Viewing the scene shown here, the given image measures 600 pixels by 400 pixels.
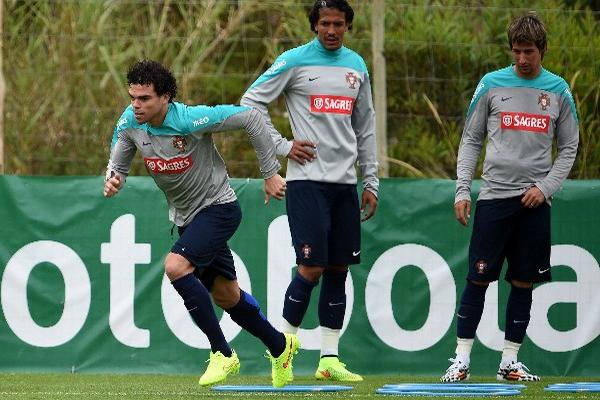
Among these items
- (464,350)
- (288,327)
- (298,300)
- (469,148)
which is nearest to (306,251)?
(298,300)

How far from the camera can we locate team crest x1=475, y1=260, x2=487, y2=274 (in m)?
9.04

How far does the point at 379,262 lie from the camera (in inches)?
402

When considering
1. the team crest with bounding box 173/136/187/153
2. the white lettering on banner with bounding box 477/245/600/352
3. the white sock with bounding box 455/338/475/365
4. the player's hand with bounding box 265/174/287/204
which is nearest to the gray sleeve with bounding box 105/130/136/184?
the team crest with bounding box 173/136/187/153

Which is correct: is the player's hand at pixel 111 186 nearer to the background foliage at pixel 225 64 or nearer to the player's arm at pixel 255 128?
the player's arm at pixel 255 128

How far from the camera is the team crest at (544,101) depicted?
910cm

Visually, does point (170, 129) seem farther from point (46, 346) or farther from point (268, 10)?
point (268, 10)

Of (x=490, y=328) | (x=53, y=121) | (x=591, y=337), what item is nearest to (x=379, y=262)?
(x=490, y=328)

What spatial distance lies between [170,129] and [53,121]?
13.4ft

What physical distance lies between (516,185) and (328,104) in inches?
48.3

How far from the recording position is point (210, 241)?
26.8ft

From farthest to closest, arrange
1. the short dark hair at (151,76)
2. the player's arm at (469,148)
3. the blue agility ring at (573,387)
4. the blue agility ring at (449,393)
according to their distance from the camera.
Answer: the player's arm at (469,148) → the blue agility ring at (573,387) → the short dark hair at (151,76) → the blue agility ring at (449,393)

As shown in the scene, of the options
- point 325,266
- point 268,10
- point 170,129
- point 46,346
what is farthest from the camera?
point 268,10

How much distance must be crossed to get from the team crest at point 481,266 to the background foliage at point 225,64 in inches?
100

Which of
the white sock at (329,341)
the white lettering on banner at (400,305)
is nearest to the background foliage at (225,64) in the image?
the white lettering on banner at (400,305)
